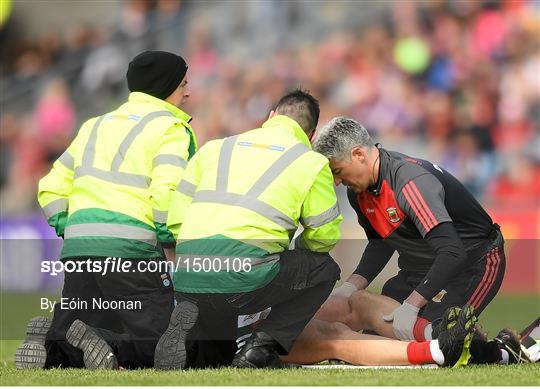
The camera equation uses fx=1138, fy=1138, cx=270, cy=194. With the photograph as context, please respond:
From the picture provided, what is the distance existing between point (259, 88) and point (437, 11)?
261 cm

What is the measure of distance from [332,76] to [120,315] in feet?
30.4

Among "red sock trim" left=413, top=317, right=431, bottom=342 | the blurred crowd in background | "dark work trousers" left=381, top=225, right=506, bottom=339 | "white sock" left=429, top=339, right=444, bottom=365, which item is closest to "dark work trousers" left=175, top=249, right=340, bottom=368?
"red sock trim" left=413, top=317, right=431, bottom=342

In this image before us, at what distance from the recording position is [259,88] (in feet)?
49.0

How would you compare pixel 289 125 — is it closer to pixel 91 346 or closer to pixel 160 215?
pixel 160 215

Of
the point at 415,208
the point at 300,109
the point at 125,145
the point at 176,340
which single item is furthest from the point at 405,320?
the point at 125,145

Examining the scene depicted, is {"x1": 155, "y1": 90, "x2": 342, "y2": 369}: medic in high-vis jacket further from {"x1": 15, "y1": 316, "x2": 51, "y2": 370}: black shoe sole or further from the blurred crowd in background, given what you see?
the blurred crowd in background

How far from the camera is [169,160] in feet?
19.5

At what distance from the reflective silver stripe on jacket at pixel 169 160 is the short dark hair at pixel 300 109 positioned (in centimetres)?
63

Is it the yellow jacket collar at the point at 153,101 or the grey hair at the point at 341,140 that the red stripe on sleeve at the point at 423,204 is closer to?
the grey hair at the point at 341,140

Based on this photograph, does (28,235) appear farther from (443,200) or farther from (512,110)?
(443,200)

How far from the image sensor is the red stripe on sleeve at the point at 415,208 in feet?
18.9

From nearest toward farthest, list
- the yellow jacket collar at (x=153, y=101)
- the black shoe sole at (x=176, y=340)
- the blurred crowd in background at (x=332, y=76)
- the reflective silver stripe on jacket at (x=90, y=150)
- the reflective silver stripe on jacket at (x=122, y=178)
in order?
the black shoe sole at (x=176, y=340)
the reflective silver stripe on jacket at (x=122, y=178)
the reflective silver stripe on jacket at (x=90, y=150)
the yellow jacket collar at (x=153, y=101)
the blurred crowd in background at (x=332, y=76)

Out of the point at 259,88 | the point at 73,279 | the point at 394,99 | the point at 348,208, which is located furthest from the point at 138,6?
the point at 73,279

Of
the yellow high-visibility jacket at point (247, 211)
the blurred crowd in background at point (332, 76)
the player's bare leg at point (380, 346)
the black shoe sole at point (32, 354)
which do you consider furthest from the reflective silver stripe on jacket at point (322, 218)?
the blurred crowd in background at point (332, 76)
